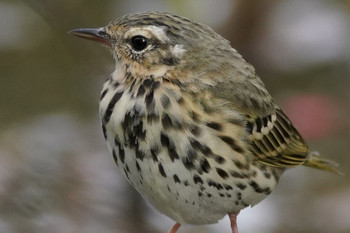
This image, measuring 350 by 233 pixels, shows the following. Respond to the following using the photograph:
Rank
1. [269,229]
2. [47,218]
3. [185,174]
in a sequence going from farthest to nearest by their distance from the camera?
1. [269,229]
2. [47,218]
3. [185,174]

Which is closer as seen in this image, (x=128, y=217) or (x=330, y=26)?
(x=128, y=217)

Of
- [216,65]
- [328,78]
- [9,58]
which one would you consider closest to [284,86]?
[328,78]

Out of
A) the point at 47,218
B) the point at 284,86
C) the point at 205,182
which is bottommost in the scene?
the point at 205,182

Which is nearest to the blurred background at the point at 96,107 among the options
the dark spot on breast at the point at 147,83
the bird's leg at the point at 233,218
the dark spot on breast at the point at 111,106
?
the bird's leg at the point at 233,218

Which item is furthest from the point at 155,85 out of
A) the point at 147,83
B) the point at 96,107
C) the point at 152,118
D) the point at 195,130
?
the point at 96,107

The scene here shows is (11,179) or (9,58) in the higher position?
(9,58)

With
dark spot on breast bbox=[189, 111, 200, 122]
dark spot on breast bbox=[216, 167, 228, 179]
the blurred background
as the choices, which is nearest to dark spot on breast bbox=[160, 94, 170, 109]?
dark spot on breast bbox=[189, 111, 200, 122]

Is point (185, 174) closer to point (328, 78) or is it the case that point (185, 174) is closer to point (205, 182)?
point (205, 182)
